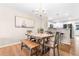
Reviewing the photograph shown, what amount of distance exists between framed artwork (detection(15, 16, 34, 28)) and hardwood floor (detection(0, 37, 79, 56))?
0.36 m

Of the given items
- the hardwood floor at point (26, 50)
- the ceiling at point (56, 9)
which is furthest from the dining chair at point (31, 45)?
the ceiling at point (56, 9)

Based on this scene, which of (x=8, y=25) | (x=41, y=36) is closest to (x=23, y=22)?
(x=8, y=25)

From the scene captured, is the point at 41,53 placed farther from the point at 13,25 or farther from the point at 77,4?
the point at 77,4

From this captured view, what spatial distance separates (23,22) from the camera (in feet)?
5.77

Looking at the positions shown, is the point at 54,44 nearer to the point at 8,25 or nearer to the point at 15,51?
the point at 15,51

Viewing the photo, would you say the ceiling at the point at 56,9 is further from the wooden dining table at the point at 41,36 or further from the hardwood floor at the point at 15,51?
the hardwood floor at the point at 15,51

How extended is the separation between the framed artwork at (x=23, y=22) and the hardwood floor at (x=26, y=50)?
36 cm

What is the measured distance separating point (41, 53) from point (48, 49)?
0.49 ft

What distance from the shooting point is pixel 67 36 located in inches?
66.9

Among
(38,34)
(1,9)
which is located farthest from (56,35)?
(1,9)

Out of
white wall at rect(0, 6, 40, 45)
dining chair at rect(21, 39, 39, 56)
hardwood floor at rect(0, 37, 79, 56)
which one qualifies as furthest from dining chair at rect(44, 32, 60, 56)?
white wall at rect(0, 6, 40, 45)

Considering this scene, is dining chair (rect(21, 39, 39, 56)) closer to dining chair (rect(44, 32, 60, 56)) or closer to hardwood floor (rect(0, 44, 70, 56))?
hardwood floor (rect(0, 44, 70, 56))

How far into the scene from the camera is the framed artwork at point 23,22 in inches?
67.8

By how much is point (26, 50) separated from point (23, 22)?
51 cm
